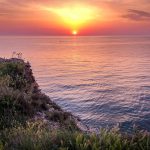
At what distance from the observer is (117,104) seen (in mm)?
35156

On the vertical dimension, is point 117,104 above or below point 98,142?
below

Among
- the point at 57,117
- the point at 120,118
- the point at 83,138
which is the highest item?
the point at 83,138

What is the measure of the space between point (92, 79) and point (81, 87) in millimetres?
8621

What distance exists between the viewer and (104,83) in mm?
49500

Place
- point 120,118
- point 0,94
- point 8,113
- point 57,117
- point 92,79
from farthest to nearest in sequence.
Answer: point 92,79 < point 120,118 < point 57,117 < point 0,94 < point 8,113

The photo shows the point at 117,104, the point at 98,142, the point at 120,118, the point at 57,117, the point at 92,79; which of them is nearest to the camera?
the point at 98,142

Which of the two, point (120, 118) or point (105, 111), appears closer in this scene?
point (120, 118)

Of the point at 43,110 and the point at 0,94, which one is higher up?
the point at 0,94

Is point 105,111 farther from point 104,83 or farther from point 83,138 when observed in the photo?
→ point 83,138

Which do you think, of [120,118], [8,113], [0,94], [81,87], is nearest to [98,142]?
[8,113]

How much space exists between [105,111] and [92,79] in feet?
77.1

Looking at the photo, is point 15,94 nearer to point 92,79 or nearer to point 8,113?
point 8,113

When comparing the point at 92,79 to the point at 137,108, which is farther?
the point at 92,79

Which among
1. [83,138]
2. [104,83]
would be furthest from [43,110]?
[104,83]
